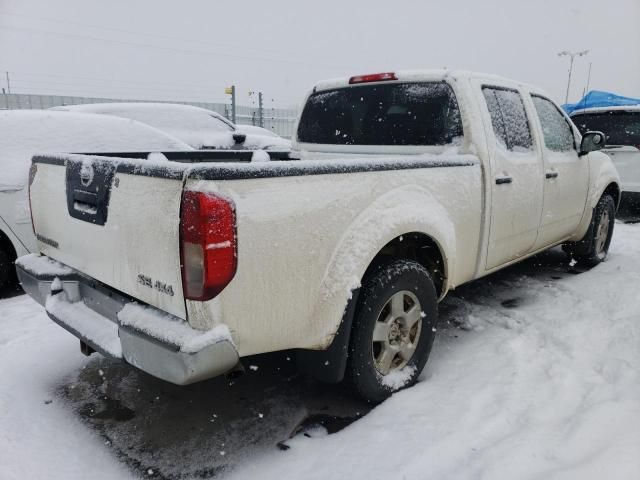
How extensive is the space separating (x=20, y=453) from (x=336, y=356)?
5.16 feet

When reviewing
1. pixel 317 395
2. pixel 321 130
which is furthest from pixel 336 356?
pixel 321 130

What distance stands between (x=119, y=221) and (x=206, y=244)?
560 mm

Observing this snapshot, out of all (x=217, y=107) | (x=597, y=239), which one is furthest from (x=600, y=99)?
(x=217, y=107)

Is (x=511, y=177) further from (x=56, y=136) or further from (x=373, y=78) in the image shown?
(x=56, y=136)

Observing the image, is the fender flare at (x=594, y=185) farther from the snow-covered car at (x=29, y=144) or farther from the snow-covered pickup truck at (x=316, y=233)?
the snow-covered car at (x=29, y=144)

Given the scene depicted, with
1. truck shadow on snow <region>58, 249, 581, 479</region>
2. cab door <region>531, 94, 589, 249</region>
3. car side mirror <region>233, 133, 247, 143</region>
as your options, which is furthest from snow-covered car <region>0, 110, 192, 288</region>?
cab door <region>531, 94, 589, 249</region>

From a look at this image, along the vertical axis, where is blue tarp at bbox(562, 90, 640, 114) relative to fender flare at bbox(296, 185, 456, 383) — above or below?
above

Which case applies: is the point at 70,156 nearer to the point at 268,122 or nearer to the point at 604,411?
the point at 604,411

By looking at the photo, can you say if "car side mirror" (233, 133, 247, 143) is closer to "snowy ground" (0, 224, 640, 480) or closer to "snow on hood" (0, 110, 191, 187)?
"snow on hood" (0, 110, 191, 187)

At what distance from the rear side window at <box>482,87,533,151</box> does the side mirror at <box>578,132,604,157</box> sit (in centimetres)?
97

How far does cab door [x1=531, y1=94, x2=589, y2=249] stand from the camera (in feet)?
13.1

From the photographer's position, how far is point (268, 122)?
67.7 ft

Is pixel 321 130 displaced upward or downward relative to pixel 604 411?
upward

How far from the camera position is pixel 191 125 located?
8336 millimetres
